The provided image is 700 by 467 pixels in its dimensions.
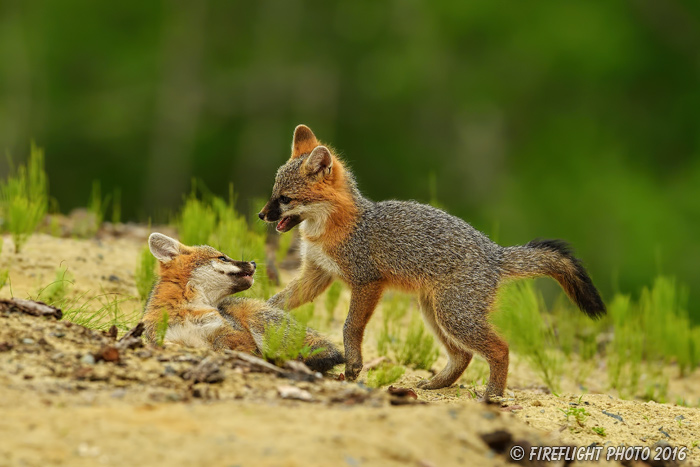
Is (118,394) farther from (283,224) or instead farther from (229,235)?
(229,235)

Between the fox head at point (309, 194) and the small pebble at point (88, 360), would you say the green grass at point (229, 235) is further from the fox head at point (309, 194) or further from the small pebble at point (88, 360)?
the small pebble at point (88, 360)

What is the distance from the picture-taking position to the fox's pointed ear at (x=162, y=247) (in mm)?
7219

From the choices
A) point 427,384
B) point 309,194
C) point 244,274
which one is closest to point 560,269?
point 427,384

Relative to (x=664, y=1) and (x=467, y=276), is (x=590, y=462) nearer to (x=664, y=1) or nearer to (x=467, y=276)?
(x=467, y=276)

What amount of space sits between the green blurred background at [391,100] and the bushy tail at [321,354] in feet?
55.6

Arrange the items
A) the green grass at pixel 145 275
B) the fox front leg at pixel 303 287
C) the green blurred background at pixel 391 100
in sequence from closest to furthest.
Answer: the fox front leg at pixel 303 287 < the green grass at pixel 145 275 < the green blurred background at pixel 391 100

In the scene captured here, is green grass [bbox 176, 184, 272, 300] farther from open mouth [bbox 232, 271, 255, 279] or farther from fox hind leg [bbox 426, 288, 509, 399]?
fox hind leg [bbox 426, 288, 509, 399]

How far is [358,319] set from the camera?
298 inches

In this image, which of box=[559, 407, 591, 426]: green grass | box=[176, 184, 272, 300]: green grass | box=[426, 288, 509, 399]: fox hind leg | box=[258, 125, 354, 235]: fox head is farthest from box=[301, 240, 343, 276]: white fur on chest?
box=[559, 407, 591, 426]: green grass

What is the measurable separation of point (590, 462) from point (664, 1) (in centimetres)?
2421

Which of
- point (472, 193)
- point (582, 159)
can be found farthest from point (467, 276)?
point (582, 159)

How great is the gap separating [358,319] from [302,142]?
1724 millimetres

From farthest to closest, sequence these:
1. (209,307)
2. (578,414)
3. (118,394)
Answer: (209,307) → (578,414) → (118,394)

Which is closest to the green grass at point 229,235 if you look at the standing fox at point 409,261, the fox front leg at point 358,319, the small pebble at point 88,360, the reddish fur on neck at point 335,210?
the standing fox at point 409,261
